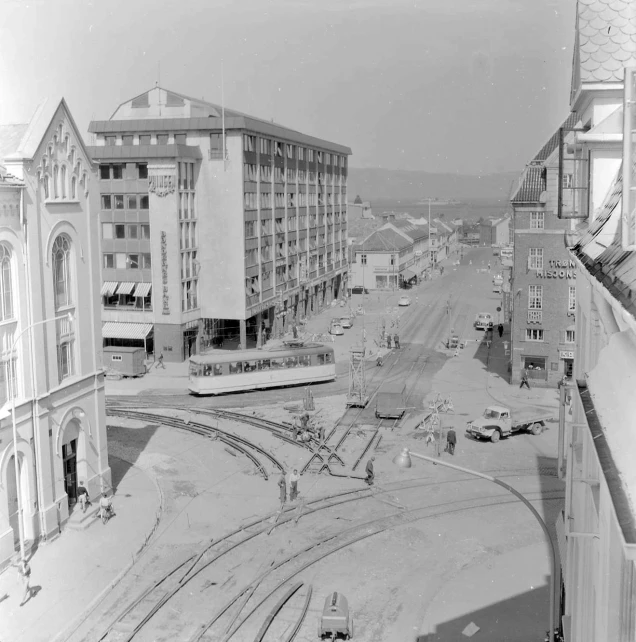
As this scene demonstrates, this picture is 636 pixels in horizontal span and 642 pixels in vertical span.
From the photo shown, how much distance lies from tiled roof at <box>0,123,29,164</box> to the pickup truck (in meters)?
23.4

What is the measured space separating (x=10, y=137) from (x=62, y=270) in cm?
471

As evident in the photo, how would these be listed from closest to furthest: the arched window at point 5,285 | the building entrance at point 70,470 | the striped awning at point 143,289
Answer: the arched window at point 5,285, the building entrance at point 70,470, the striped awning at point 143,289

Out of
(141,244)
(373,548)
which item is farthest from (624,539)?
(141,244)

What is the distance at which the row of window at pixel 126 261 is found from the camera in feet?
190

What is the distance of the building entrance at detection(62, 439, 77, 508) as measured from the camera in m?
28.6

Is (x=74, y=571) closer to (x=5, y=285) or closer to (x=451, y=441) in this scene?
(x=5, y=285)

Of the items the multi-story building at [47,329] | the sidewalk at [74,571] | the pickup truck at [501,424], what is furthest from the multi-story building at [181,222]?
the sidewalk at [74,571]

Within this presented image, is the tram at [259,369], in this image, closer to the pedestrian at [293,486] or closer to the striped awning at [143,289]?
the striped awning at [143,289]

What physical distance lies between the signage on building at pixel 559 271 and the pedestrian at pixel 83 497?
101 ft

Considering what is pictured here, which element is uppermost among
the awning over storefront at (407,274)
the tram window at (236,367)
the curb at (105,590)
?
the awning over storefront at (407,274)

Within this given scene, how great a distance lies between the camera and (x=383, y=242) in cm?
10612

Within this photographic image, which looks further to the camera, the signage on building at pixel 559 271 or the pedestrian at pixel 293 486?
the signage on building at pixel 559 271

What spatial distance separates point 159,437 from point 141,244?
22010mm

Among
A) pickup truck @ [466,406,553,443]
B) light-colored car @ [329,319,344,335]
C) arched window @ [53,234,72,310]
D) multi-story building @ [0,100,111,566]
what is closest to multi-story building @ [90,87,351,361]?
light-colored car @ [329,319,344,335]
